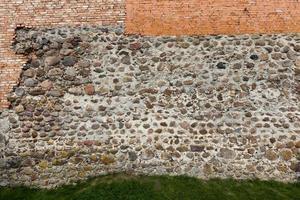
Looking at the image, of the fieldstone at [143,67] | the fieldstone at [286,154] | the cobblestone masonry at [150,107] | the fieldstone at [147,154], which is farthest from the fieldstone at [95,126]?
the fieldstone at [286,154]

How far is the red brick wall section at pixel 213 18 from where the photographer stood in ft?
34.0

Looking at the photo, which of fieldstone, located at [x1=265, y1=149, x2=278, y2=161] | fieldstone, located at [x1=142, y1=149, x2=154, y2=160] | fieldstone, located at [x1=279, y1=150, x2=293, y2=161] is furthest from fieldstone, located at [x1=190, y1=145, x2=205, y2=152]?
fieldstone, located at [x1=279, y1=150, x2=293, y2=161]

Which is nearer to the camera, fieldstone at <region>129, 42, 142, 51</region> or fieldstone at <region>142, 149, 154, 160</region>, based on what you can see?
fieldstone at <region>142, 149, 154, 160</region>

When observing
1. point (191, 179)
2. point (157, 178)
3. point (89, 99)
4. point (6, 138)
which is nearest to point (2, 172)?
point (6, 138)

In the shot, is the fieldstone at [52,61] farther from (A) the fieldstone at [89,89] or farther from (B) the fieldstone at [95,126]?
(B) the fieldstone at [95,126]

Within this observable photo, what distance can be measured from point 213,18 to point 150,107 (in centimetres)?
240

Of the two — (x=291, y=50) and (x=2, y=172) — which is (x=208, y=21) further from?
(x=2, y=172)

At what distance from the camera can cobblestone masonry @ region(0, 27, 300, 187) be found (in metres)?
9.91

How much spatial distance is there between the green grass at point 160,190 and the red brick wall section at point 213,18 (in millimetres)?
3222

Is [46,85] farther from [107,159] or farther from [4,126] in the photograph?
[107,159]

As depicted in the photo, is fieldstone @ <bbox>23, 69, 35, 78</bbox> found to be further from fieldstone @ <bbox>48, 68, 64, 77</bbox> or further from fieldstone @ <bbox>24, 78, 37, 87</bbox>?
fieldstone @ <bbox>48, 68, 64, 77</bbox>

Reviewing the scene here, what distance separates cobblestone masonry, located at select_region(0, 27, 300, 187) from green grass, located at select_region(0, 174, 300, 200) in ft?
0.71

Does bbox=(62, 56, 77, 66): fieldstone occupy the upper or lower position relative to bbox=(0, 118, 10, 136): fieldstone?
upper

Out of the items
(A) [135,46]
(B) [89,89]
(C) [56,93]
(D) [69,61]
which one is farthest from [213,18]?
(C) [56,93]
